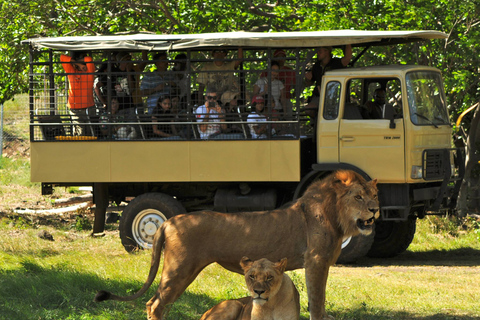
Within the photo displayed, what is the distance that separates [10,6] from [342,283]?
29.4 ft

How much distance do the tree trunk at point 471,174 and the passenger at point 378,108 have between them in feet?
7.30

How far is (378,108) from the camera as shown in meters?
9.76

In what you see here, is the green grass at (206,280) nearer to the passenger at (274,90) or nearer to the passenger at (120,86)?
the passenger at (120,86)

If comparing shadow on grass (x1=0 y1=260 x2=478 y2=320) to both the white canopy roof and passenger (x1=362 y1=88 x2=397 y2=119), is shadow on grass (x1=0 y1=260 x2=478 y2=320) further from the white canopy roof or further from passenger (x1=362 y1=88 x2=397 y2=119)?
the white canopy roof

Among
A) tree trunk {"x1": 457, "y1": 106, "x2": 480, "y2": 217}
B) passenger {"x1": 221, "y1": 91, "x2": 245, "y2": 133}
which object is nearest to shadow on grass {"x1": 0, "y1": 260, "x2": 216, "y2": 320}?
passenger {"x1": 221, "y1": 91, "x2": 245, "y2": 133}

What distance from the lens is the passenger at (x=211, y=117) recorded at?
31.0 ft

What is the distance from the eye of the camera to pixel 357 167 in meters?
9.12

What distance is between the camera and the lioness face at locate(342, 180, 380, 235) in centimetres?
540

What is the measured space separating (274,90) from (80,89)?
106 inches

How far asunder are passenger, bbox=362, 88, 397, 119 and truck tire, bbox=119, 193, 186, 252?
112 inches

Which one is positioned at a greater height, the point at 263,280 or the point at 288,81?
the point at 288,81

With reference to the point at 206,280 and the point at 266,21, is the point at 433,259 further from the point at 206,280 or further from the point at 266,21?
the point at 266,21

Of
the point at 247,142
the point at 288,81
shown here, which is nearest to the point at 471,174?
the point at 288,81

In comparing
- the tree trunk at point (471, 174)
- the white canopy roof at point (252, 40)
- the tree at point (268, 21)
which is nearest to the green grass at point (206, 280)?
the tree trunk at point (471, 174)
